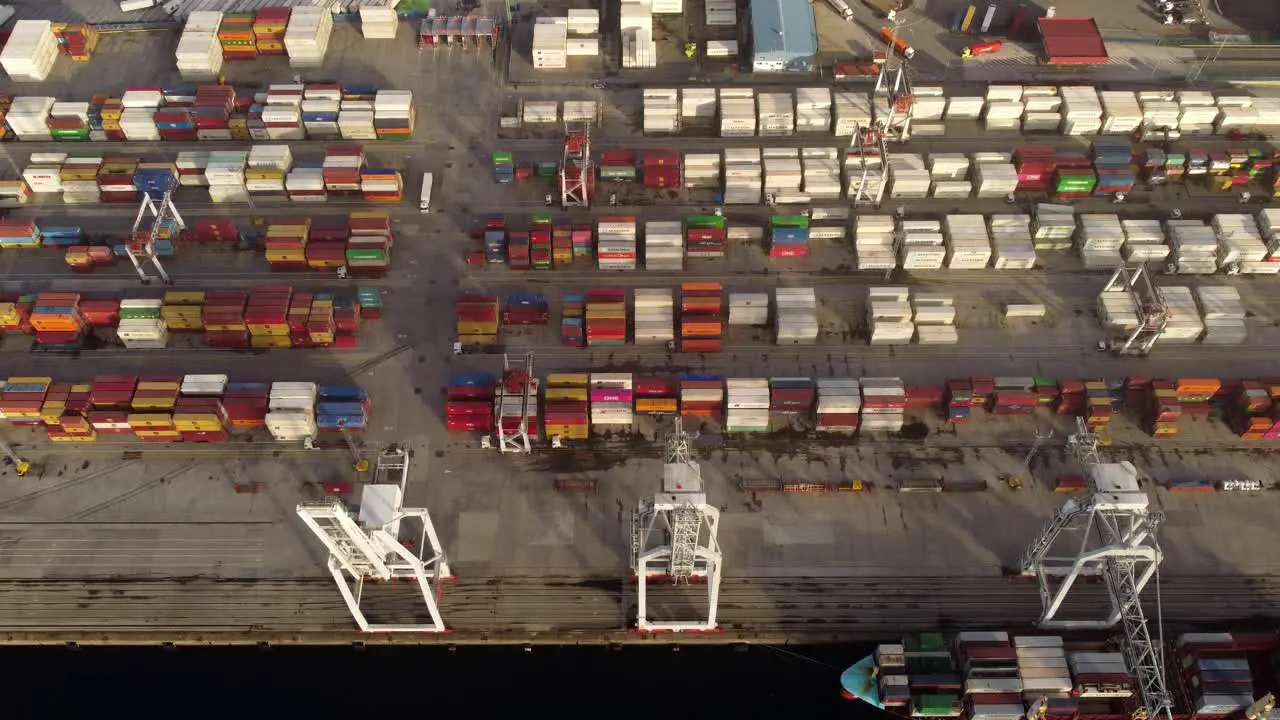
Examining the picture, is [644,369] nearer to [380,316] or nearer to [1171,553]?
[380,316]

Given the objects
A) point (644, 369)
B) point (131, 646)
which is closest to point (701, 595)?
point (644, 369)

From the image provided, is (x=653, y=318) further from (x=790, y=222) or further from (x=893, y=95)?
(x=893, y=95)

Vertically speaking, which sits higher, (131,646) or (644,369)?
(644,369)

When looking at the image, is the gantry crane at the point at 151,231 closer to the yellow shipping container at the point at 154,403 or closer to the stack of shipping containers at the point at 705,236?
the yellow shipping container at the point at 154,403

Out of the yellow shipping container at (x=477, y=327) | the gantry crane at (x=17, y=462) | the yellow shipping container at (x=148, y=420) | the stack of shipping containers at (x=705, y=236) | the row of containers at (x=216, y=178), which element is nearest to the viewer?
the yellow shipping container at (x=148, y=420)

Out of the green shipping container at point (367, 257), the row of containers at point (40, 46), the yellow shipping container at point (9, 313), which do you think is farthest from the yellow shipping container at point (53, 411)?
the row of containers at point (40, 46)

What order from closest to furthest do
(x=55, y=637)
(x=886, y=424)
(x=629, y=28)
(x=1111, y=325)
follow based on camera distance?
(x=55, y=637) → (x=886, y=424) → (x=1111, y=325) → (x=629, y=28)

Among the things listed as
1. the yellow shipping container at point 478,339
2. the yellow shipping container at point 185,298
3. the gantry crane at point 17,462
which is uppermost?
the yellow shipping container at point 185,298

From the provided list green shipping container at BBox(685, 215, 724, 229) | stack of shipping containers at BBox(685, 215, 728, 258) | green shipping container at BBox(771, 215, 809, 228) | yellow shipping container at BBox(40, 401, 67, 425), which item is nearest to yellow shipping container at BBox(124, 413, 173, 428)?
yellow shipping container at BBox(40, 401, 67, 425)
